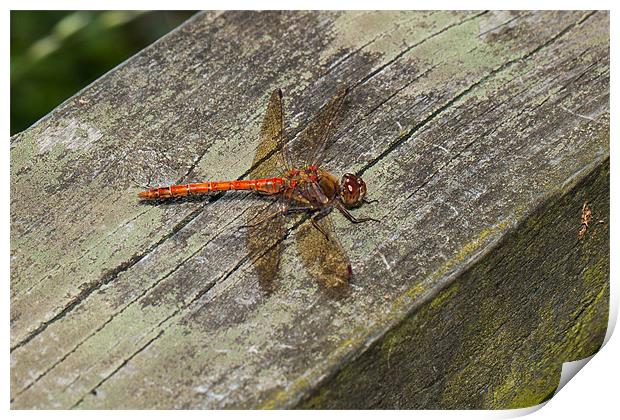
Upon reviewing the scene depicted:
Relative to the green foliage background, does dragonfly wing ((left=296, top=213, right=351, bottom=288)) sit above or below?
below

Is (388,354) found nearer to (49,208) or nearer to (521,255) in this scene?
(521,255)

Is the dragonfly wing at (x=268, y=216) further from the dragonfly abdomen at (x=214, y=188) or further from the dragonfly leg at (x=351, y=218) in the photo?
the dragonfly leg at (x=351, y=218)

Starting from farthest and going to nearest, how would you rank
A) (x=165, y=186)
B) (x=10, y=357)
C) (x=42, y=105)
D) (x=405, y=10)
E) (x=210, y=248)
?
(x=42, y=105), (x=405, y=10), (x=165, y=186), (x=210, y=248), (x=10, y=357)

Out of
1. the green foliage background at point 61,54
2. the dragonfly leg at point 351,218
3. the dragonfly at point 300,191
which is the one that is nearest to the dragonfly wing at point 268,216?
the dragonfly at point 300,191

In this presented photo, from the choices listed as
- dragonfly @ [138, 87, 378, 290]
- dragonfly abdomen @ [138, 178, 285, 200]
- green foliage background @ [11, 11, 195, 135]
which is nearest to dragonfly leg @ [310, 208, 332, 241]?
dragonfly @ [138, 87, 378, 290]

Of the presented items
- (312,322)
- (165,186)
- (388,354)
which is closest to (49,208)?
(165,186)

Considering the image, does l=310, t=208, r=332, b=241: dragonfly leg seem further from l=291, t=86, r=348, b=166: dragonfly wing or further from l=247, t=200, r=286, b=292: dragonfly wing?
l=291, t=86, r=348, b=166: dragonfly wing

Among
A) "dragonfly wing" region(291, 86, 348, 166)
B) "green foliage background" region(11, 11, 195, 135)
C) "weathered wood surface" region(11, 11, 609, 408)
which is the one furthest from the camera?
"green foliage background" region(11, 11, 195, 135)

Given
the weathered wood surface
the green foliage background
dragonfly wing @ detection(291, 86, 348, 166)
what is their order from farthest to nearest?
the green foliage background < dragonfly wing @ detection(291, 86, 348, 166) < the weathered wood surface
